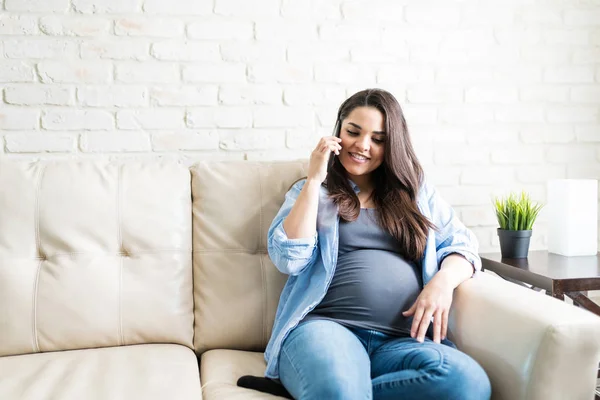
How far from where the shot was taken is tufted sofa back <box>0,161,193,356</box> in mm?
1593

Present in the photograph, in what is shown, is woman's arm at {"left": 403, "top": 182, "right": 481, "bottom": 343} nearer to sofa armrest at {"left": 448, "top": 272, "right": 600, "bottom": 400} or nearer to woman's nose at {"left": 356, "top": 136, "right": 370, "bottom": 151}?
sofa armrest at {"left": 448, "top": 272, "right": 600, "bottom": 400}

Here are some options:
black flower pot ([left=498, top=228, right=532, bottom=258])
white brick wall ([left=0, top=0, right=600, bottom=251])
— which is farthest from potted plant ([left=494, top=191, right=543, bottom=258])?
white brick wall ([left=0, top=0, right=600, bottom=251])

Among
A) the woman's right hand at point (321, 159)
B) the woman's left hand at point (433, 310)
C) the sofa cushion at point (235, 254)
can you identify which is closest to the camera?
the woman's left hand at point (433, 310)

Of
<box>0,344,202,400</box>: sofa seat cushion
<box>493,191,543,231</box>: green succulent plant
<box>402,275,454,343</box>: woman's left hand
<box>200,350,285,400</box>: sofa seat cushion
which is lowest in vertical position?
<box>200,350,285,400</box>: sofa seat cushion

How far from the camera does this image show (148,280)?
1.66 m

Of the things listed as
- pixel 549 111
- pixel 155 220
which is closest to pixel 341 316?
pixel 155 220

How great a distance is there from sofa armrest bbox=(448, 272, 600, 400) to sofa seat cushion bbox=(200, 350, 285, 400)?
1.66 feet

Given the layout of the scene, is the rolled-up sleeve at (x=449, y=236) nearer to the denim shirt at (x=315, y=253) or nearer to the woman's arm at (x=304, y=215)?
the denim shirt at (x=315, y=253)

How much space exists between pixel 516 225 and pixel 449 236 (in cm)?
36

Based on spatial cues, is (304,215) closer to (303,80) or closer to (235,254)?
(235,254)

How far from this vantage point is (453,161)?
7.20 ft

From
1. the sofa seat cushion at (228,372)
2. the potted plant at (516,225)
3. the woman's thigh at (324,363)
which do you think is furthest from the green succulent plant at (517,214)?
the sofa seat cushion at (228,372)

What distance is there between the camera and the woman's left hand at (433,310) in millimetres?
1464

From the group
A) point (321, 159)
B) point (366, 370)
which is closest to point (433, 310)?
point (366, 370)
